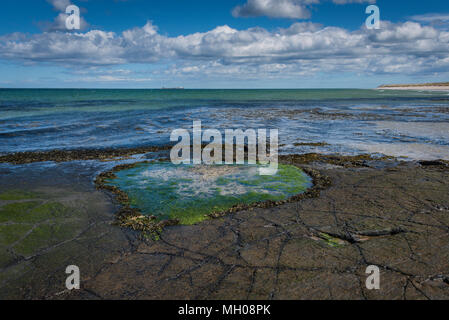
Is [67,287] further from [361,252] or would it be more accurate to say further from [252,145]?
[252,145]

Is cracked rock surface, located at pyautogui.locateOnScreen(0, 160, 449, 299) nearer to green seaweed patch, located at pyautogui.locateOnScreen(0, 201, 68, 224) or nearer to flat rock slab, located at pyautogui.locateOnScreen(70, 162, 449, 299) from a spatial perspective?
flat rock slab, located at pyautogui.locateOnScreen(70, 162, 449, 299)

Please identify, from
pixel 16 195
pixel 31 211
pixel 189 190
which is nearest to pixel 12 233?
pixel 31 211

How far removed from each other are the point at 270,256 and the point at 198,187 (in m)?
4.17

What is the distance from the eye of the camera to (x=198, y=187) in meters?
8.84

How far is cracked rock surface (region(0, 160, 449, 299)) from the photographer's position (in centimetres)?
424

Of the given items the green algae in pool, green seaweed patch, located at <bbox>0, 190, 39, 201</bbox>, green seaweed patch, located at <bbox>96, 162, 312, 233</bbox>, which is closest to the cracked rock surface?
green seaweed patch, located at <bbox>96, 162, 312, 233</bbox>

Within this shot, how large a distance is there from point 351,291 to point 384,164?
8308 millimetres

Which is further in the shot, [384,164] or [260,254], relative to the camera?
[384,164]

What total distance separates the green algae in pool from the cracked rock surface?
801mm

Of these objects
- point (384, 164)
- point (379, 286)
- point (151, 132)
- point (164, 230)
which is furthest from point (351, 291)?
point (151, 132)

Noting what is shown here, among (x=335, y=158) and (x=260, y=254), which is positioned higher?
(x=335, y=158)

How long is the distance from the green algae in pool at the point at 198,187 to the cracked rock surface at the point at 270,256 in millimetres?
801

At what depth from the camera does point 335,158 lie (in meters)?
12.3

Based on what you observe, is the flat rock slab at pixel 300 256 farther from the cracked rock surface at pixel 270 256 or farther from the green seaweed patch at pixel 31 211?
the green seaweed patch at pixel 31 211
